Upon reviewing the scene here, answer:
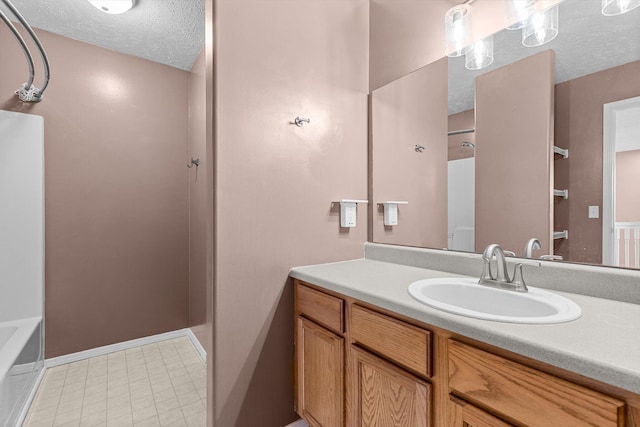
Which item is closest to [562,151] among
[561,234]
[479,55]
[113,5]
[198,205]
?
[561,234]

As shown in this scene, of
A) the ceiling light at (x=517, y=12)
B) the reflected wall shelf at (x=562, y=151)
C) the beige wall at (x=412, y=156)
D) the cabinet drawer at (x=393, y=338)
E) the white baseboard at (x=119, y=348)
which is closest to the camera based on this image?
the cabinet drawer at (x=393, y=338)

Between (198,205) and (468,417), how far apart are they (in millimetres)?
2398

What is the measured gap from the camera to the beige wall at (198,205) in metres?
2.44

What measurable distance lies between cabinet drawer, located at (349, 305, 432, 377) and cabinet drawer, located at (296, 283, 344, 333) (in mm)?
73

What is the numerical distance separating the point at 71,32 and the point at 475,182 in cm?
299

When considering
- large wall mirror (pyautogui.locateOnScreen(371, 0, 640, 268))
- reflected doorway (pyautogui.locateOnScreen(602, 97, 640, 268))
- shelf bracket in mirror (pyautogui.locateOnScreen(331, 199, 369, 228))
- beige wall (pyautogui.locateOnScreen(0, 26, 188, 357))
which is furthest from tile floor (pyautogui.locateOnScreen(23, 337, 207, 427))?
reflected doorway (pyautogui.locateOnScreen(602, 97, 640, 268))

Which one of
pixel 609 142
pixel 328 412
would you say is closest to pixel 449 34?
pixel 609 142

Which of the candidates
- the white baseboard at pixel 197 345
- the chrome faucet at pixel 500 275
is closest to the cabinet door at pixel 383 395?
the chrome faucet at pixel 500 275

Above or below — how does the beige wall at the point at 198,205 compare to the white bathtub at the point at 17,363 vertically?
above

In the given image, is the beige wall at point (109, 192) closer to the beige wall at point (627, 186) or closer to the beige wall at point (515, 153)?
the beige wall at point (515, 153)

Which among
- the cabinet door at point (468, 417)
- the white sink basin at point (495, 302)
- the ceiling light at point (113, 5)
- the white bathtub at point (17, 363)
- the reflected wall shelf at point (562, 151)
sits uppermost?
the ceiling light at point (113, 5)

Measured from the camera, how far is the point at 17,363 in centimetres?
158

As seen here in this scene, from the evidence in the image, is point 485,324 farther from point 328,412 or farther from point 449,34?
point 449,34

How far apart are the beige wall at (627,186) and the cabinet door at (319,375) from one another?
3.61 ft
